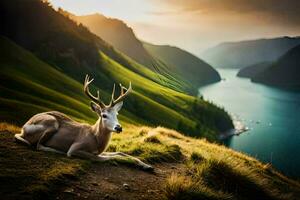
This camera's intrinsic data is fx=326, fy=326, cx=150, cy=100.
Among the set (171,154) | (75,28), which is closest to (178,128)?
(75,28)

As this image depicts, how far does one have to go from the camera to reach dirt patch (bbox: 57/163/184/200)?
8750 mm

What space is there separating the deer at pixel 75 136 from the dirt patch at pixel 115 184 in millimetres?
600

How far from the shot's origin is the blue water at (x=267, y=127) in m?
90.9

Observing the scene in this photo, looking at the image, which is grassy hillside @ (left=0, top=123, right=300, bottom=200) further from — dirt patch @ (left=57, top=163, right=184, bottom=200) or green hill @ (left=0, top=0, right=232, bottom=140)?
green hill @ (left=0, top=0, right=232, bottom=140)

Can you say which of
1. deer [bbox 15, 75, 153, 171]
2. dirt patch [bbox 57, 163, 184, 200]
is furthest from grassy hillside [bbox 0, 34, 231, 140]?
dirt patch [bbox 57, 163, 184, 200]

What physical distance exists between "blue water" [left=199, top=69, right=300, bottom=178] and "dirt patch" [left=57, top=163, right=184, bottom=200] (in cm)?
6321

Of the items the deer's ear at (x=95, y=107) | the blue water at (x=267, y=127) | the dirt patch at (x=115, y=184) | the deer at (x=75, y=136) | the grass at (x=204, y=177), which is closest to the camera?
the dirt patch at (x=115, y=184)

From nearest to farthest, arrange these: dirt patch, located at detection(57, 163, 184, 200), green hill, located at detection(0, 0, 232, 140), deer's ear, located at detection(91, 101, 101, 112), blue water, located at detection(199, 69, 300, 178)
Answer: dirt patch, located at detection(57, 163, 184, 200), deer's ear, located at detection(91, 101, 101, 112), green hill, located at detection(0, 0, 232, 140), blue water, located at detection(199, 69, 300, 178)

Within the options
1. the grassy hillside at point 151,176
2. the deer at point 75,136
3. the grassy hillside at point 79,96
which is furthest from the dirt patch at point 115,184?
the grassy hillside at point 79,96

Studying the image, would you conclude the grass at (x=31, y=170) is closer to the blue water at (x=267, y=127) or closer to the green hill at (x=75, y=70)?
the green hill at (x=75, y=70)

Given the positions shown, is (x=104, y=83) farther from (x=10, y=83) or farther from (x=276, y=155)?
(x=276, y=155)

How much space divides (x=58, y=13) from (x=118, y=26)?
Result: 1679 inches

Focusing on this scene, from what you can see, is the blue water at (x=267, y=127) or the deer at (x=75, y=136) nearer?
the deer at (x=75, y=136)

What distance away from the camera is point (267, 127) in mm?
134125
